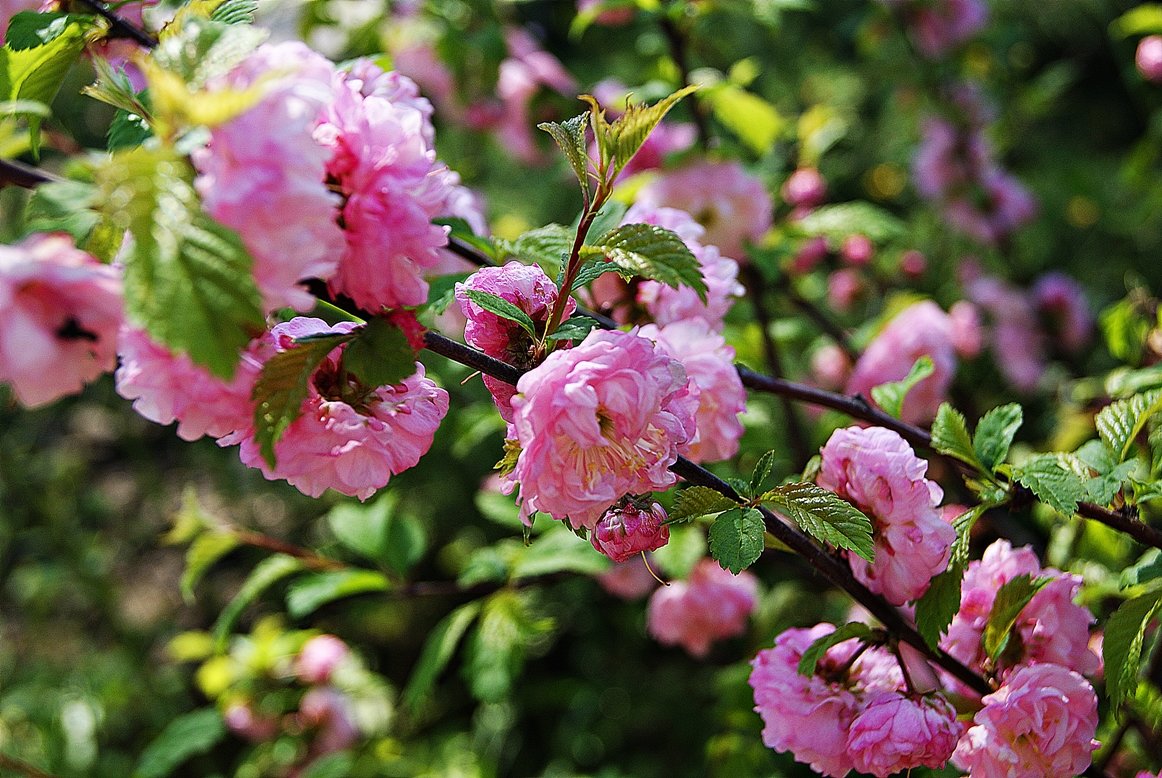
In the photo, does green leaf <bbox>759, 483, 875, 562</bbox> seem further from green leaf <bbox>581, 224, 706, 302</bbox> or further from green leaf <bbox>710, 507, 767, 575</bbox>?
green leaf <bbox>581, 224, 706, 302</bbox>

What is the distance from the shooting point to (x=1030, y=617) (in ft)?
2.11

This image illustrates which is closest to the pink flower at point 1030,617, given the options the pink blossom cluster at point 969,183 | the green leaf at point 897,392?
the green leaf at point 897,392

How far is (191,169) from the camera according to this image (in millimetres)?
415

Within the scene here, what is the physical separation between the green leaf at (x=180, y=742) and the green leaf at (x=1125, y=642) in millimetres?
983

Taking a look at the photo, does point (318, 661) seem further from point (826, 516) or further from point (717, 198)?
point (826, 516)

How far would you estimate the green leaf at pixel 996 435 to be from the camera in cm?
65

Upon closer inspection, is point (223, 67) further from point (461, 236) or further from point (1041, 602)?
point (1041, 602)

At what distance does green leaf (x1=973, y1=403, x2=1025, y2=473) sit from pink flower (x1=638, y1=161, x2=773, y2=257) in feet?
1.47

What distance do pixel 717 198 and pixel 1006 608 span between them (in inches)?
22.8

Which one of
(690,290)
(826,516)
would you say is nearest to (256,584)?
(690,290)

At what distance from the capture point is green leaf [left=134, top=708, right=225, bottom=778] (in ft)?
3.62

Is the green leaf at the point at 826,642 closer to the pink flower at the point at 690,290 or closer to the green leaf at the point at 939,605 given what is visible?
the green leaf at the point at 939,605

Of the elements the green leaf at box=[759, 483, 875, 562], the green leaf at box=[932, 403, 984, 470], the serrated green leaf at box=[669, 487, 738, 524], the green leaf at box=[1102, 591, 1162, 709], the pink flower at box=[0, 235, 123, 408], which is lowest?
the green leaf at box=[1102, 591, 1162, 709]

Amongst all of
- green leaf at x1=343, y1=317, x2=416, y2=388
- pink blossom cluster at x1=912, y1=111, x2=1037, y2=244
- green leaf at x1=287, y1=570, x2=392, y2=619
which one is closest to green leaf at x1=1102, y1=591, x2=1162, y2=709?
green leaf at x1=343, y1=317, x2=416, y2=388
